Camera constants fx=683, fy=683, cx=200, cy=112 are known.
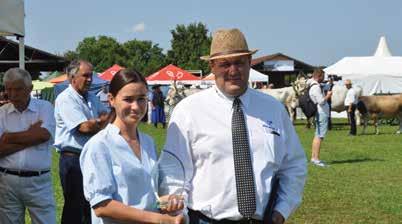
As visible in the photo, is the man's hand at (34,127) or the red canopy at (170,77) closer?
the man's hand at (34,127)

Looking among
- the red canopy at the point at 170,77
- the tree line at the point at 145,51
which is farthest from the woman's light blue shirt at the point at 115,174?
the tree line at the point at 145,51

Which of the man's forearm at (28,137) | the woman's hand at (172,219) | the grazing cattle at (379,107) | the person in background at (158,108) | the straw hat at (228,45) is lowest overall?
the person in background at (158,108)

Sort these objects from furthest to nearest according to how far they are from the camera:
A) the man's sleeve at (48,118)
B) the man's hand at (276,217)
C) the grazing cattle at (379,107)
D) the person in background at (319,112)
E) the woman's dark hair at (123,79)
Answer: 1. the grazing cattle at (379,107)
2. the person in background at (319,112)
3. the man's sleeve at (48,118)
4. the man's hand at (276,217)
5. the woman's dark hair at (123,79)

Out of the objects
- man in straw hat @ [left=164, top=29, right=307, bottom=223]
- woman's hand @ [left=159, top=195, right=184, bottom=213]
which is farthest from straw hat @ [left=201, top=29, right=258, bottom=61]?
woman's hand @ [left=159, top=195, right=184, bottom=213]

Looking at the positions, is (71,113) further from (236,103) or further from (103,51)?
(103,51)

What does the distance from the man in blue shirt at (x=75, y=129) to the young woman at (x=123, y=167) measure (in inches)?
96.6

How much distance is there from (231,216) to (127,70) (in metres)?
0.94

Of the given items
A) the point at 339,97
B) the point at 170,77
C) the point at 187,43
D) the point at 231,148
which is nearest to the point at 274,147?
the point at 231,148

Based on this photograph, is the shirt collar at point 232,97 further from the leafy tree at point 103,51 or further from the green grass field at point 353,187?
the leafy tree at point 103,51

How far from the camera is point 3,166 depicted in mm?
5559

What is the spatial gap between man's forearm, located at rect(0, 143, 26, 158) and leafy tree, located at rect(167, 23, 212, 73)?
76.3 metres

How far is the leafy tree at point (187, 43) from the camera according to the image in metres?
83.5

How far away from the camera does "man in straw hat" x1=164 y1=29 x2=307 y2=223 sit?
3.55 meters

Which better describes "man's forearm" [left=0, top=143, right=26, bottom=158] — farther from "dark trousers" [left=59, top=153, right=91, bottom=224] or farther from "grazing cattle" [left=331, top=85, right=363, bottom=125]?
"grazing cattle" [left=331, top=85, right=363, bottom=125]
